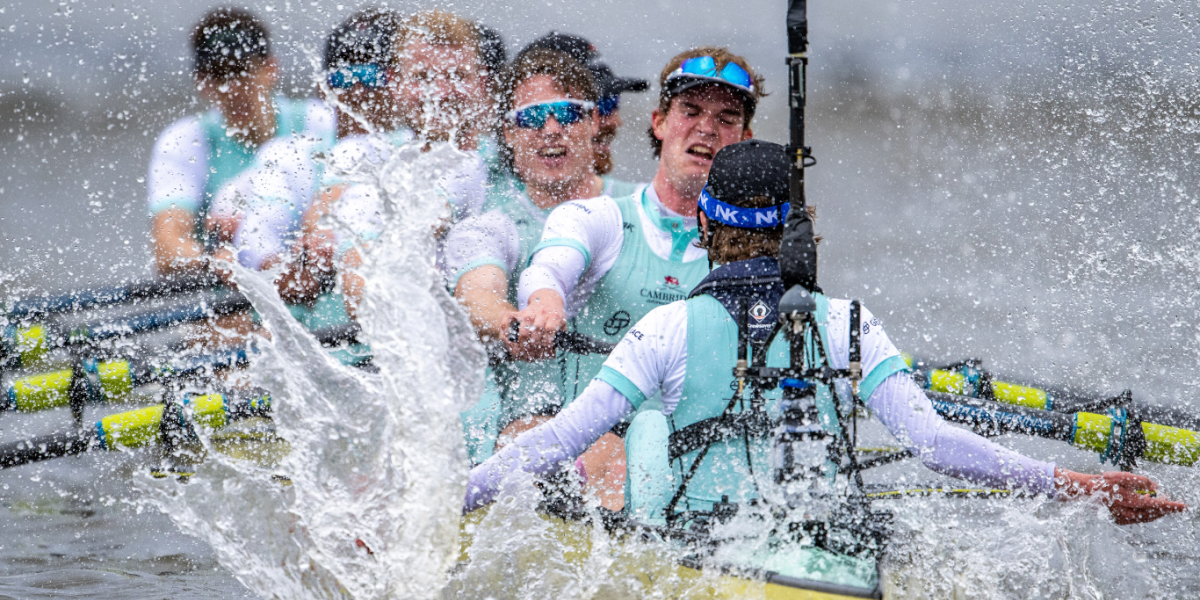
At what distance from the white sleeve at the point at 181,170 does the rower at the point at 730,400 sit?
116 inches

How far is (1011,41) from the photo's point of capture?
49.4 ft

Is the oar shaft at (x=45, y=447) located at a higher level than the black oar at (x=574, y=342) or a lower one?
lower

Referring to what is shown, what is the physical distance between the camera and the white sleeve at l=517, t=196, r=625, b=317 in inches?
131

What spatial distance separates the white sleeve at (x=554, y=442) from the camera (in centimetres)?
237

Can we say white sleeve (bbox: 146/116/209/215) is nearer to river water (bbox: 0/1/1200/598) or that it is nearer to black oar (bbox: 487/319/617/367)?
river water (bbox: 0/1/1200/598)

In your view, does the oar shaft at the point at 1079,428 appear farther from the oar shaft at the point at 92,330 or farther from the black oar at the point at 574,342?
the oar shaft at the point at 92,330

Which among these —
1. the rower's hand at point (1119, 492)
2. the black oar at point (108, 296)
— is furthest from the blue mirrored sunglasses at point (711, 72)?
the black oar at point (108, 296)

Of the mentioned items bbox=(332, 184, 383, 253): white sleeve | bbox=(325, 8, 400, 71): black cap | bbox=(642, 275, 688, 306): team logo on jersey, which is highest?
bbox=(325, 8, 400, 71): black cap

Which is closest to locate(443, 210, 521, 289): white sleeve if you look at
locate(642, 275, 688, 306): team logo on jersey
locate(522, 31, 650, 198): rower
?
locate(522, 31, 650, 198): rower

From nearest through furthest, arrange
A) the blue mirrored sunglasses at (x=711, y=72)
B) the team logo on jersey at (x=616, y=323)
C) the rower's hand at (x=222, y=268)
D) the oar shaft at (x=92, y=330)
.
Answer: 1. the blue mirrored sunglasses at (x=711, y=72)
2. the team logo on jersey at (x=616, y=323)
3. the rower's hand at (x=222, y=268)
4. the oar shaft at (x=92, y=330)

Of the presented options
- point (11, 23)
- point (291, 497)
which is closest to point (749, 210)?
point (291, 497)

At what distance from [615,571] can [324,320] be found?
2.78 meters

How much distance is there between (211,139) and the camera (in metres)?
4.89

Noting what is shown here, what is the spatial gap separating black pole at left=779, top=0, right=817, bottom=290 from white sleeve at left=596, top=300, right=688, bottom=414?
311 millimetres
